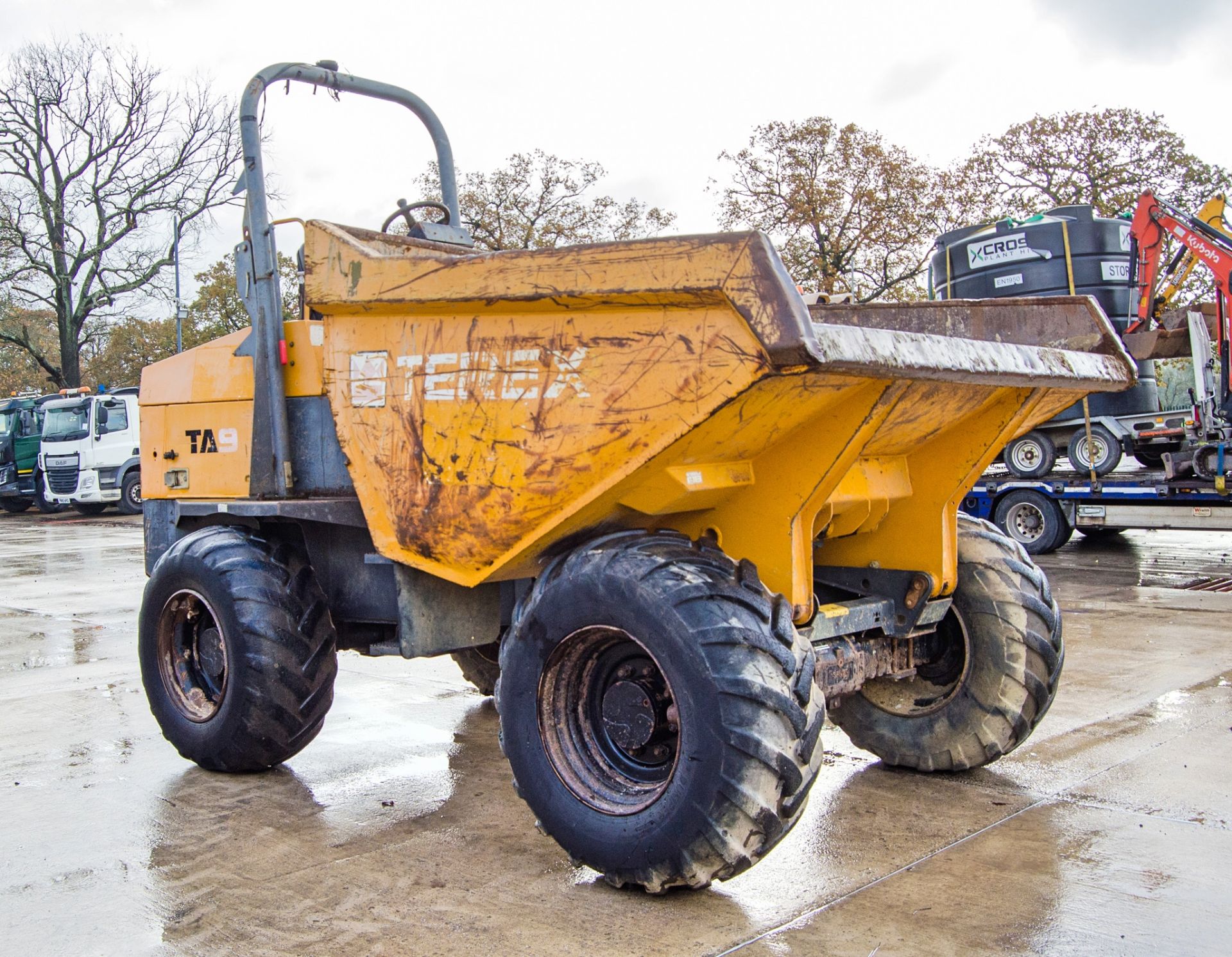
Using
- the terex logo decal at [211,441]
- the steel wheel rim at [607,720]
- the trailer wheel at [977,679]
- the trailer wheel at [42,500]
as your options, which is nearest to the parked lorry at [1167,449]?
the trailer wheel at [977,679]

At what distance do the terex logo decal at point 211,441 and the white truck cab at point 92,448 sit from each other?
1943cm

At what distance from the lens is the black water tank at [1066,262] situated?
1274 centimetres

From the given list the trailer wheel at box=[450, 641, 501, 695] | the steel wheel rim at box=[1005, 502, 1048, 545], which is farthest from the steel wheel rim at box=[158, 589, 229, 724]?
the steel wheel rim at box=[1005, 502, 1048, 545]

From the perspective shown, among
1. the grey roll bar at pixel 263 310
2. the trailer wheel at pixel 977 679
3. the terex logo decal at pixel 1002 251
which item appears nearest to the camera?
the trailer wheel at pixel 977 679

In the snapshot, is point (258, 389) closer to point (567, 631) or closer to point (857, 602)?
point (567, 631)

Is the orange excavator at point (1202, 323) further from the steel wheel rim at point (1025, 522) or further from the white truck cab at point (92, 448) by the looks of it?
the white truck cab at point (92, 448)

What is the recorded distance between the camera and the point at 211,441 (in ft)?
16.6

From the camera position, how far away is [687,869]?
3268mm

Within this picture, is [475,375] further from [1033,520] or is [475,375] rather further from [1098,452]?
[1033,520]

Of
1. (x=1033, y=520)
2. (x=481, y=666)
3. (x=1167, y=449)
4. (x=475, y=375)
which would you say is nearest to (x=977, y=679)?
(x=475, y=375)

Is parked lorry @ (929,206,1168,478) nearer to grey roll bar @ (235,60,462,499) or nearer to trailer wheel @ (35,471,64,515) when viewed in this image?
grey roll bar @ (235,60,462,499)

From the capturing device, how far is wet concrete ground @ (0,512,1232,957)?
127 inches

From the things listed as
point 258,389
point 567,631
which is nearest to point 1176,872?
point 567,631

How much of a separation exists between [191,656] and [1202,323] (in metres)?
10.7
